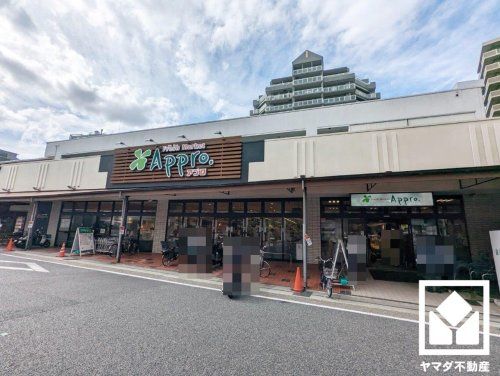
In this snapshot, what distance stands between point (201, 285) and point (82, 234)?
10982 mm

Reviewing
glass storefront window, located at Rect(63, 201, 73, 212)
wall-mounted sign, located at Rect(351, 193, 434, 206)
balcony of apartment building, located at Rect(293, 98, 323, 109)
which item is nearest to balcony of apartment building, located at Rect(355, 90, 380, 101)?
balcony of apartment building, located at Rect(293, 98, 323, 109)

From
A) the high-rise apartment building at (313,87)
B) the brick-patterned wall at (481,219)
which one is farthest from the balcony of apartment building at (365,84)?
the brick-patterned wall at (481,219)

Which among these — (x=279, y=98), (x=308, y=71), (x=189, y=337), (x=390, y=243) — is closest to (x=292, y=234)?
(x=390, y=243)

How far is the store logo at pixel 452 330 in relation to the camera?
424cm

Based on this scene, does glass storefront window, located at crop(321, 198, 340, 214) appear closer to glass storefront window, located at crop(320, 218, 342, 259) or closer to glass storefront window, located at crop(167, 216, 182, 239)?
glass storefront window, located at crop(320, 218, 342, 259)

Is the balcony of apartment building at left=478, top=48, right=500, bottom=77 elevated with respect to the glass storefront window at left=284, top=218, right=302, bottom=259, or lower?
elevated

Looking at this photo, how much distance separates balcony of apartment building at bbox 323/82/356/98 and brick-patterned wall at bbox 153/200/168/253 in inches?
2431

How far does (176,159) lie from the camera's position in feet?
45.9

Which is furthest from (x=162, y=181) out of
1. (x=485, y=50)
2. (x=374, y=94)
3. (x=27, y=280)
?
(x=374, y=94)

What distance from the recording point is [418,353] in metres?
4.05

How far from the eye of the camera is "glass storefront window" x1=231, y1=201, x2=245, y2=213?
14.8m

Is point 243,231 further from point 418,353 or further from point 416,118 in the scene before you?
point 416,118

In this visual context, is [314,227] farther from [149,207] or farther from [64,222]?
[64,222]

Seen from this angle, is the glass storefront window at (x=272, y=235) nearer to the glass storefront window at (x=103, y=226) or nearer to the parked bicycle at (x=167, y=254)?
→ the parked bicycle at (x=167, y=254)
